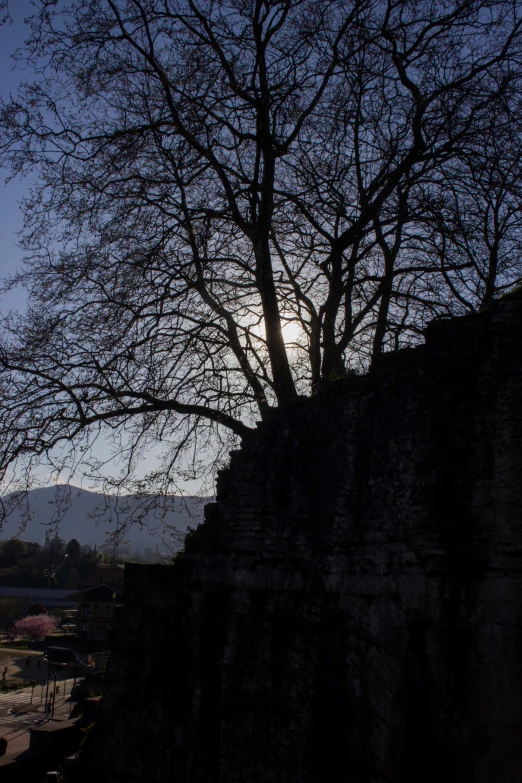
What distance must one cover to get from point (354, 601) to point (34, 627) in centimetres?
4865

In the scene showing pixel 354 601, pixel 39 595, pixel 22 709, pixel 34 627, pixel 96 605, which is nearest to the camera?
pixel 354 601

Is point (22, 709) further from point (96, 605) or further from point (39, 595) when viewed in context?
point (39, 595)

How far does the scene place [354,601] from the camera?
259 inches

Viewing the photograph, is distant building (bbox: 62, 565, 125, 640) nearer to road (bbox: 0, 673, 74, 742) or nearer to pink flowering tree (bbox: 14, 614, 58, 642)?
pink flowering tree (bbox: 14, 614, 58, 642)

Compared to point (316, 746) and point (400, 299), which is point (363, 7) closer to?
point (400, 299)

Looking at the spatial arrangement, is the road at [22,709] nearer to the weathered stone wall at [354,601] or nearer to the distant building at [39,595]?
the weathered stone wall at [354,601]

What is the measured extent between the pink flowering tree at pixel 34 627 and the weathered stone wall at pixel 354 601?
4494 cm

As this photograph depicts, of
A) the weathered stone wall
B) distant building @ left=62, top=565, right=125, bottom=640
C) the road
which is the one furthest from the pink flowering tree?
the weathered stone wall

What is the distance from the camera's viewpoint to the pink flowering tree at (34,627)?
164ft

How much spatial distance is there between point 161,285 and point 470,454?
22.1 feet

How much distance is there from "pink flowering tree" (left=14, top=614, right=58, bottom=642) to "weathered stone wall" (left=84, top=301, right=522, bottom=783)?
44939mm

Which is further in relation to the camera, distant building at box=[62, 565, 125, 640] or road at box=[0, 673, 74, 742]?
distant building at box=[62, 565, 125, 640]

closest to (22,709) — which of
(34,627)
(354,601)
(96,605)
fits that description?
(96,605)

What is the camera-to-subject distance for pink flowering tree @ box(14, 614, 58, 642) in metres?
50.1
